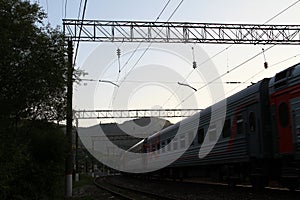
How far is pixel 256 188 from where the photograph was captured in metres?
14.7

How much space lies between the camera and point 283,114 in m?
12.2

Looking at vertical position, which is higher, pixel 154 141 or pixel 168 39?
pixel 168 39

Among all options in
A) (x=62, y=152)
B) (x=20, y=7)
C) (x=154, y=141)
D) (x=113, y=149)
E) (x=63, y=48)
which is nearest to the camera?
(x=20, y=7)

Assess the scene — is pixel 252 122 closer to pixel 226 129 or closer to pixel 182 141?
pixel 226 129

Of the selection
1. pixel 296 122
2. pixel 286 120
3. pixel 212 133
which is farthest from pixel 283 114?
pixel 212 133

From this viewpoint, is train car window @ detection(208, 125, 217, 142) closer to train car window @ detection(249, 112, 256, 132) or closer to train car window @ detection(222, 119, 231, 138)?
train car window @ detection(222, 119, 231, 138)

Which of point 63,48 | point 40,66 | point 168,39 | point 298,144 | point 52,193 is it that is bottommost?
point 52,193

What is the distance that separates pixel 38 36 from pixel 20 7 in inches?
38.1

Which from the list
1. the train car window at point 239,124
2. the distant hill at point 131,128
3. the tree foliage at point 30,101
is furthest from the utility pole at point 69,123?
the distant hill at point 131,128

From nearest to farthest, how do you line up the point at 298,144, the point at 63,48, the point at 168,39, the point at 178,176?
the point at 298,144 < the point at 63,48 < the point at 168,39 < the point at 178,176

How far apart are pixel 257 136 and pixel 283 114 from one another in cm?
143

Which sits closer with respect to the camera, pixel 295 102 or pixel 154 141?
pixel 295 102

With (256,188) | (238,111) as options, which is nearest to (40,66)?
(238,111)

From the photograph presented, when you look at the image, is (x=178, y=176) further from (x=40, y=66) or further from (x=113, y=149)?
(x=113, y=149)
